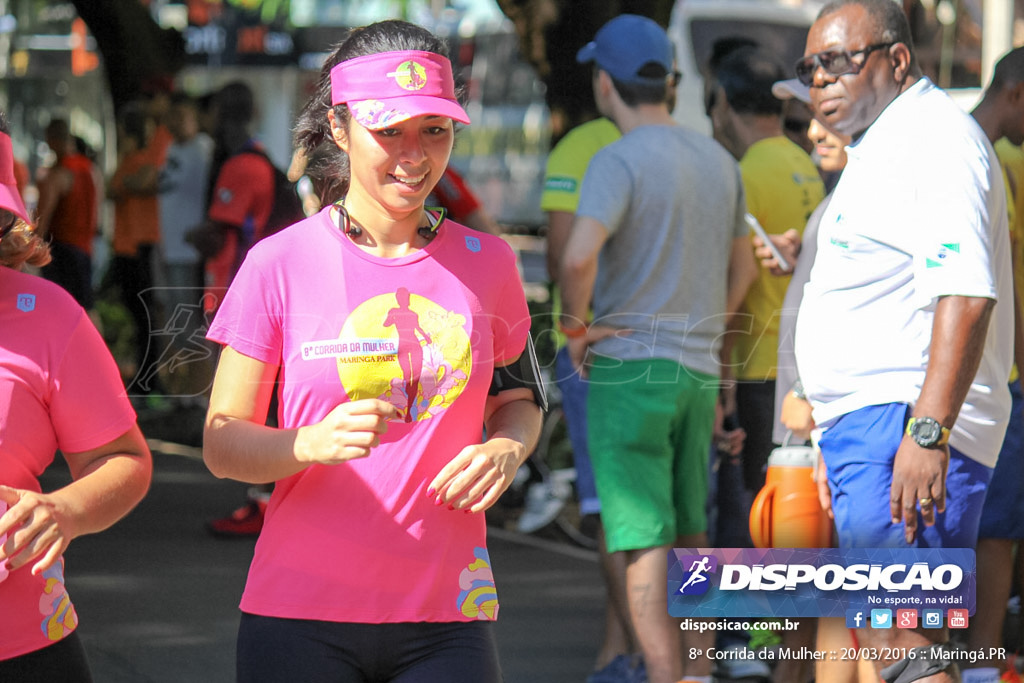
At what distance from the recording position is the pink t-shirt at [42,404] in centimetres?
247

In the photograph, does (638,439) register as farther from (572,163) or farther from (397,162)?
(397,162)

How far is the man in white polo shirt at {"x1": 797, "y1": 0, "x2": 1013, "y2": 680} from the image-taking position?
3.31m

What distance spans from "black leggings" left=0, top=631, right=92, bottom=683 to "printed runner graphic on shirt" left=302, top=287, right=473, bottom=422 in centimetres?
69

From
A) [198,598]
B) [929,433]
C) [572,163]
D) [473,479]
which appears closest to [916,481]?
[929,433]

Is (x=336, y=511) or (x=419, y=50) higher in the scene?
(x=419, y=50)

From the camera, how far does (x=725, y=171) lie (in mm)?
4738

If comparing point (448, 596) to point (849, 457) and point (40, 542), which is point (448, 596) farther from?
point (849, 457)

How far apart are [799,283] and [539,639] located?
83.0 inches

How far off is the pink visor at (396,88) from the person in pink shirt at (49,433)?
2.14 ft

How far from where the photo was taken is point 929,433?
328 cm

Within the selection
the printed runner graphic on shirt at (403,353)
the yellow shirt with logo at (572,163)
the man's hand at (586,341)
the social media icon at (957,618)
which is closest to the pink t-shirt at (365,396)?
the printed runner graphic on shirt at (403,353)

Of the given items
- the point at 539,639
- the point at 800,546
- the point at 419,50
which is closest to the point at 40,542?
the point at 419,50

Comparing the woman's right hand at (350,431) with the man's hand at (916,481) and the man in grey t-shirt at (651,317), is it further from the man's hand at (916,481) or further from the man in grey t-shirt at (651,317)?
the man in grey t-shirt at (651,317)

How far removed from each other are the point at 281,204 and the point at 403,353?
4.48 m
